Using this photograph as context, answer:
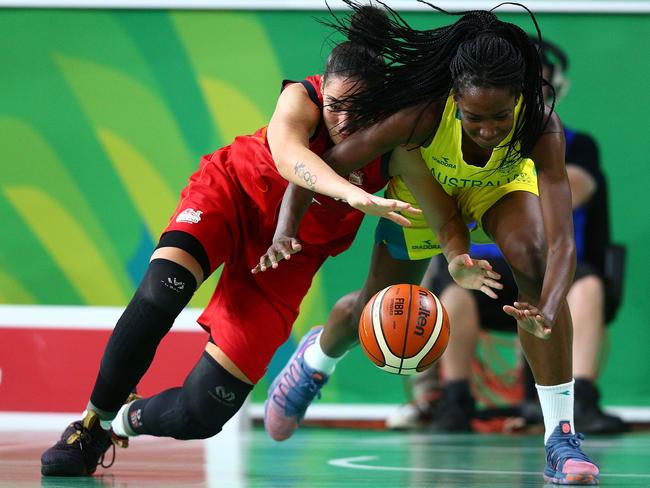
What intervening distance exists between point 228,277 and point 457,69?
3.91 feet

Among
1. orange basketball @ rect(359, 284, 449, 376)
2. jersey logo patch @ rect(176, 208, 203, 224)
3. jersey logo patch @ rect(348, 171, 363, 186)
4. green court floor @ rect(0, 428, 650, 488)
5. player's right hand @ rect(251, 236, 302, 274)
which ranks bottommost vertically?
green court floor @ rect(0, 428, 650, 488)

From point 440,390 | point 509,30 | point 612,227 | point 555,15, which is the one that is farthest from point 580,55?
point 509,30

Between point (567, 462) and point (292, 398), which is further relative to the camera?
point (292, 398)

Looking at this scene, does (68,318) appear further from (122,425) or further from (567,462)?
(567,462)

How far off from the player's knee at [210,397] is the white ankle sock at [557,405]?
1035 mm

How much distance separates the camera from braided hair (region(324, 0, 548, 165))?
3.15 m

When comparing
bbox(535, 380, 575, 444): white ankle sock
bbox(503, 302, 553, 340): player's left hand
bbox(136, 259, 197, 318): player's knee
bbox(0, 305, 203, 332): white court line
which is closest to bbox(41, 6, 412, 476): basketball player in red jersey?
bbox(136, 259, 197, 318): player's knee

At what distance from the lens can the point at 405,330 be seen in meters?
3.49

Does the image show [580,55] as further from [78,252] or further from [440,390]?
[78,252]

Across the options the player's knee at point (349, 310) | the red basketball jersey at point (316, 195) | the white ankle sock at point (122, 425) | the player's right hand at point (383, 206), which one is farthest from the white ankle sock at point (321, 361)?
the player's right hand at point (383, 206)

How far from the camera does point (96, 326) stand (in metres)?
6.02

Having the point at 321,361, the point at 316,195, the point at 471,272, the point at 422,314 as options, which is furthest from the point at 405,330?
the point at 321,361

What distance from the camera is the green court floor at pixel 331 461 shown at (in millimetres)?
3453

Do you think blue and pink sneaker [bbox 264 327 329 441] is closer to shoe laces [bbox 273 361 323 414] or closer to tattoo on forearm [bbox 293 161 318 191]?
shoe laces [bbox 273 361 323 414]
